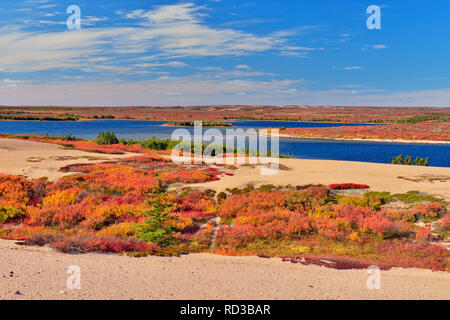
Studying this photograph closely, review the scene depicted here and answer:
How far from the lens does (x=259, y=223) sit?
16.1 meters

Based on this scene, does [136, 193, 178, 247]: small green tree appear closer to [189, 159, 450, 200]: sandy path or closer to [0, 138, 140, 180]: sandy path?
[189, 159, 450, 200]: sandy path

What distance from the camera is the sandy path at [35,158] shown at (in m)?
28.6

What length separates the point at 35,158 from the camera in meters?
35.4

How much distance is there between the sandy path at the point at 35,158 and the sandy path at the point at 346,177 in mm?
13784

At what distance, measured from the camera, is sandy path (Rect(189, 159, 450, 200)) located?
920 inches

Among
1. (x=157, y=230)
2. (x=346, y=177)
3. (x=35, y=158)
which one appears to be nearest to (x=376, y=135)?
(x=346, y=177)

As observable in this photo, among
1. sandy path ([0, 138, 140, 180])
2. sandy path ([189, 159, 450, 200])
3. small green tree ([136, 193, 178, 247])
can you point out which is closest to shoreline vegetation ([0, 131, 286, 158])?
sandy path ([0, 138, 140, 180])

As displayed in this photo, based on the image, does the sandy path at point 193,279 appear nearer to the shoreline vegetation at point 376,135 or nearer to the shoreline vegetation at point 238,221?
the shoreline vegetation at point 238,221

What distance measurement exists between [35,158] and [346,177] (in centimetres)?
2941

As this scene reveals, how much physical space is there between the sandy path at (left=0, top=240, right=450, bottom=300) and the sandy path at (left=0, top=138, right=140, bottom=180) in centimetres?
1757

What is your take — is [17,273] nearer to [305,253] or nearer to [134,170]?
[305,253]

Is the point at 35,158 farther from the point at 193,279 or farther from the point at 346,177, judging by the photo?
the point at 193,279

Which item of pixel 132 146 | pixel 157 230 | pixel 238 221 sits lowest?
pixel 238 221
